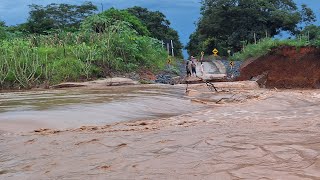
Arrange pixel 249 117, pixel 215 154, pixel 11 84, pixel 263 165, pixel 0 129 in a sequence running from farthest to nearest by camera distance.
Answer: pixel 11 84 < pixel 249 117 < pixel 0 129 < pixel 215 154 < pixel 263 165

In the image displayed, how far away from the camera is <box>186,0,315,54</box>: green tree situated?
41719mm

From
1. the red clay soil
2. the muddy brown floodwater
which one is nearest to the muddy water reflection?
the muddy brown floodwater

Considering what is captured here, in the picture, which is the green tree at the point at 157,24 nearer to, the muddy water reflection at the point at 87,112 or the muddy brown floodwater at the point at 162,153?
the muddy water reflection at the point at 87,112

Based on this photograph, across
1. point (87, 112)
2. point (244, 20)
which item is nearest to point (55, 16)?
point (244, 20)

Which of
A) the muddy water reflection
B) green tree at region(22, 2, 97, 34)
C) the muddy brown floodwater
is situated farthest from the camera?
green tree at region(22, 2, 97, 34)

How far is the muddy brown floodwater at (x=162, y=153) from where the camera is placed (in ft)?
11.3

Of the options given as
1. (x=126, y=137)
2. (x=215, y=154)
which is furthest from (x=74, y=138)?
(x=215, y=154)

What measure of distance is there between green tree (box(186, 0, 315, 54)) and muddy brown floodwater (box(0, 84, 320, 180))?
119 feet

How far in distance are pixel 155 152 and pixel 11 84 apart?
14610 millimetres

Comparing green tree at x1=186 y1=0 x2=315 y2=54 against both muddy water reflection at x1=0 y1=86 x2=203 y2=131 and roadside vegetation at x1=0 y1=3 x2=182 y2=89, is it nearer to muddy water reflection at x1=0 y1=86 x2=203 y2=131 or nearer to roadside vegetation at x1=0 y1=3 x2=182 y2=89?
roadside vegetation at x1=0 y1=3 x2=182 y2=89

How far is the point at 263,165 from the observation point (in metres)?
3.49

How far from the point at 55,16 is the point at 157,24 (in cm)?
1093

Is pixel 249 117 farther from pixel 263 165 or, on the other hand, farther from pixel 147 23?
pixel 147 23

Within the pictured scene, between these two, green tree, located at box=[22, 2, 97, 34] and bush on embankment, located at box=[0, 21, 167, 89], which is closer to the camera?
bush on embankment, located at box=[0, 21, 167, 89]
